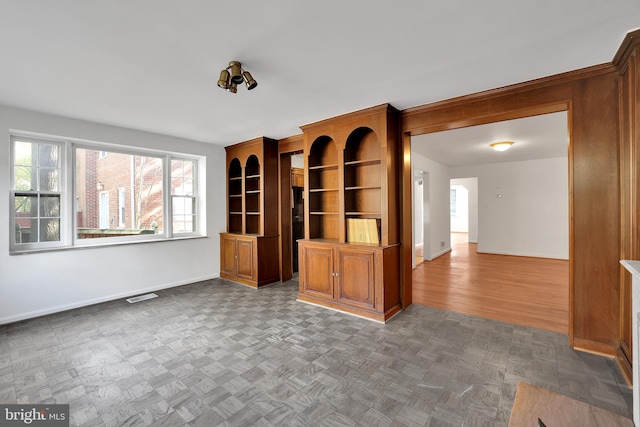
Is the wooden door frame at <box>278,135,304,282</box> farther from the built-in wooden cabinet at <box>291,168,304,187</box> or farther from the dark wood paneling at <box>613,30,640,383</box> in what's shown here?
the dark wood paneling at <box>613,30,640,383</box>

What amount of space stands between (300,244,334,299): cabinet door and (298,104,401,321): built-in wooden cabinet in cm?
1

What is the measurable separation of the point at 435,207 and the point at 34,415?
25.3ft

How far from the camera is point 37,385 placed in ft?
7.13

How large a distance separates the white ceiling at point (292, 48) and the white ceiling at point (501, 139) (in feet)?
6.13

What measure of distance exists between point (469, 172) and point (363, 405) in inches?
321

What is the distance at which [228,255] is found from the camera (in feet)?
17.6

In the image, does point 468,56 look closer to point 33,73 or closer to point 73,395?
point 33,73

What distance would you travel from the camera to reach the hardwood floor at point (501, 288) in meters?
3.50

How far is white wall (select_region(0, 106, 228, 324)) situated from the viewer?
3.37 m

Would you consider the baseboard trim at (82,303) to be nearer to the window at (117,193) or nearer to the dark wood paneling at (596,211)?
the window at (117,193)

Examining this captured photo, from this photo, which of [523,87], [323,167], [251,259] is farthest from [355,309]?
[523,87]

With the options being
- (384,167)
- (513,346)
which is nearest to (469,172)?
(384,167)

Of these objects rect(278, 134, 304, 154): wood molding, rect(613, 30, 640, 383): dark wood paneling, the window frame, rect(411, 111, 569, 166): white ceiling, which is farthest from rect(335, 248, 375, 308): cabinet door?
the window frame

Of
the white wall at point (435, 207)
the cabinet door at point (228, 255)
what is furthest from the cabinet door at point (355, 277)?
the white wall at point (435, 207)
